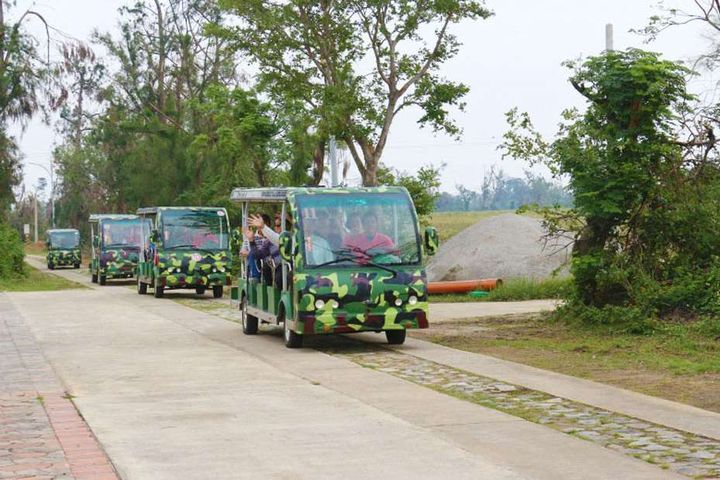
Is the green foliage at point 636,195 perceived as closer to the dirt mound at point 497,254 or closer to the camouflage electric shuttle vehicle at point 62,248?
the dirt mound at point 497,254

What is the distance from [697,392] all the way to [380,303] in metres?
5.26

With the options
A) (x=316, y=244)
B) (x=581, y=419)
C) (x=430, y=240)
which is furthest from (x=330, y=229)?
(x=581, y=419)

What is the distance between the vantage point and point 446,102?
3072cm

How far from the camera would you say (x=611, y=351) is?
14.9 m

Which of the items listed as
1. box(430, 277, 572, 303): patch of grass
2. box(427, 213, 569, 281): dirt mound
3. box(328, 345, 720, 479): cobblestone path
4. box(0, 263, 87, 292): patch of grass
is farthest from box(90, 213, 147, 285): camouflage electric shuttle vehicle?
box(328, 345, 720, 479): cobblestone path

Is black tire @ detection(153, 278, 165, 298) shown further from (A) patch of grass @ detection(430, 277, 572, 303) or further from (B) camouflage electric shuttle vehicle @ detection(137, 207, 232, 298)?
(A) patch of grass @ detection(430, 277, 572, 303)

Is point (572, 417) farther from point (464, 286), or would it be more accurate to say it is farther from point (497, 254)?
point (497, 254)

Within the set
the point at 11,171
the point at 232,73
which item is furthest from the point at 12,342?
the point at 232,73

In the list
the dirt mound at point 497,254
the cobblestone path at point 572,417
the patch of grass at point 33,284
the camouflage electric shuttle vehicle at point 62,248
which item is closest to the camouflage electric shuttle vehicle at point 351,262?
the cobblestone path at point 572,417

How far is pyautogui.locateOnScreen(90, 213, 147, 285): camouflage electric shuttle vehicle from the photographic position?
40.0 m

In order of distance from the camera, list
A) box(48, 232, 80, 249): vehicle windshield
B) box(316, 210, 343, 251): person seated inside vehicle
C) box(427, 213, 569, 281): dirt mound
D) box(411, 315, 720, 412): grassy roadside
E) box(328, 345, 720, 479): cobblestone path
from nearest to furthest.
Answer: box(328, 345, 720, 479): cobblestone path
box(411, 315, 720, 412): grassy roadside
box(316, 210, 343, 251): person seated inside vehicle
box(427, 213, 569, 281): dirt mound
box(48, 232, 80, 249): vehicle windshield

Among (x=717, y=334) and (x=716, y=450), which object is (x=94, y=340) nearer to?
(x=717, y=334)

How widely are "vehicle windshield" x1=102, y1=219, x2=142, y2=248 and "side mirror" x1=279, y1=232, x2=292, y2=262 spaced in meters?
25.8

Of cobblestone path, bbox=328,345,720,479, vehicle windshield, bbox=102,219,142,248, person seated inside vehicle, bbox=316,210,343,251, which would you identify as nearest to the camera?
cobblestone path, bbox=328,345,720,479
